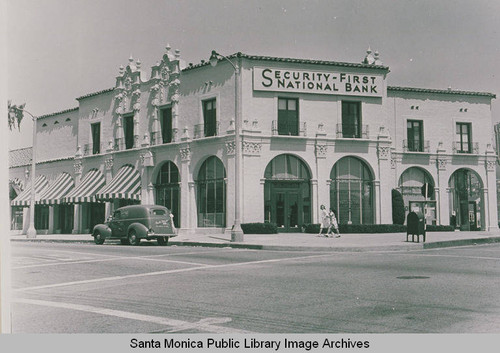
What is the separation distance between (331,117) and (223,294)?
2713 cm

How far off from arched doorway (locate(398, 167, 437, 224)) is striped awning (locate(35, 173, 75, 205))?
26.0m

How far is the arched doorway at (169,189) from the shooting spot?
3722 cm

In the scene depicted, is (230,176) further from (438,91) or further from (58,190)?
(58,190)

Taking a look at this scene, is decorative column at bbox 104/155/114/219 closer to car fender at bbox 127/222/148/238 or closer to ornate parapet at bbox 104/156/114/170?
ornate parapet at bbox 104/156/114/170

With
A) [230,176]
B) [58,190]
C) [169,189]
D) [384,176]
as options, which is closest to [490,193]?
[384,176]

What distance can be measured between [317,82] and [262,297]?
27.4 metres

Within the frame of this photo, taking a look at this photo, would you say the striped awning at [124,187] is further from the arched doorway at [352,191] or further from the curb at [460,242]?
the curb at [460,242]

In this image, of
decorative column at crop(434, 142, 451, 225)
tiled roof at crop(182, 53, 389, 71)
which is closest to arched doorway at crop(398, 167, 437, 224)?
decorative column at crop(434, 142, 451, 225)

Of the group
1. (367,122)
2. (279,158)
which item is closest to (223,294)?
(279,158)

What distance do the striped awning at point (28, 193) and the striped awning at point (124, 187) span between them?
21.4 feet

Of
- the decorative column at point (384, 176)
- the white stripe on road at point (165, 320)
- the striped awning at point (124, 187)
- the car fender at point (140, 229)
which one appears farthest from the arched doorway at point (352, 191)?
the white stripe on road at point (165, 320)

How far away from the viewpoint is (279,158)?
34.8 metres

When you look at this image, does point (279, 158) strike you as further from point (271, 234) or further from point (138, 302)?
point (138, 302)

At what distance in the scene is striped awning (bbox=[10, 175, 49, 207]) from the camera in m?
41.4
